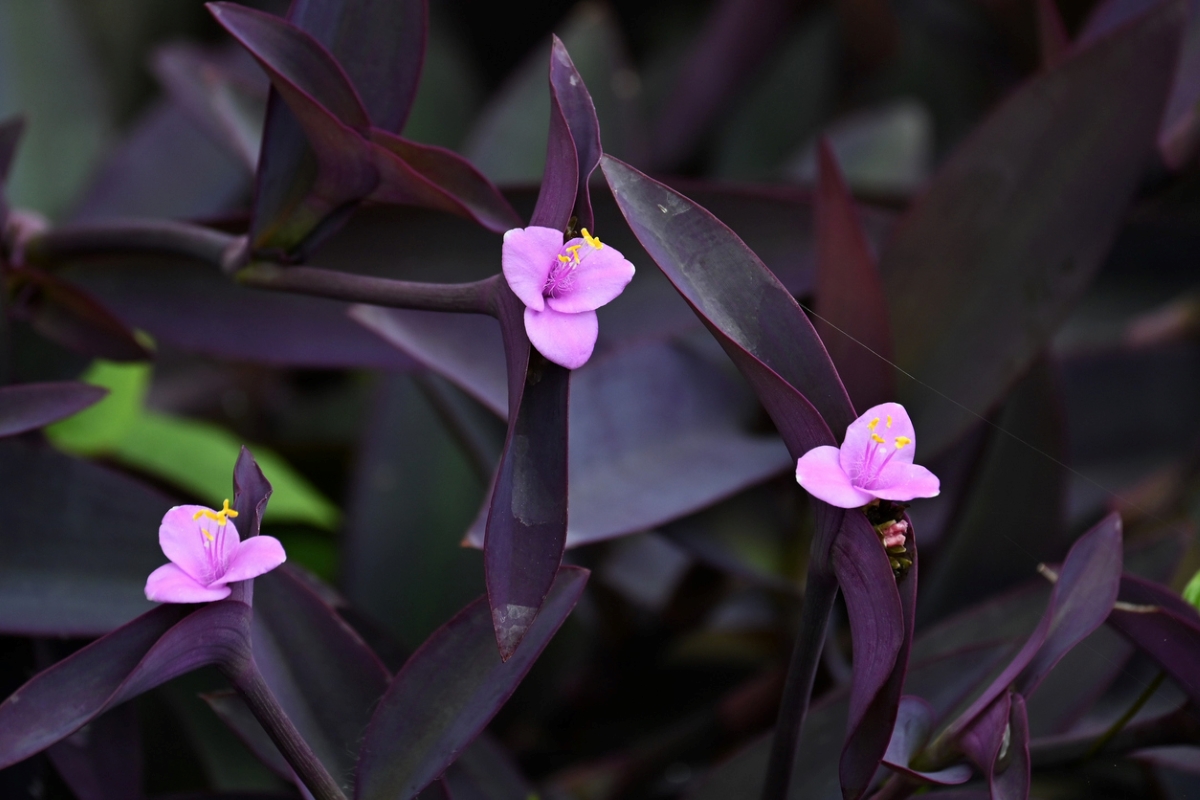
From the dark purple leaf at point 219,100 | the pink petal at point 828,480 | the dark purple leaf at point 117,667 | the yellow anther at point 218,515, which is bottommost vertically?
the dark purple leaf at point 117,667

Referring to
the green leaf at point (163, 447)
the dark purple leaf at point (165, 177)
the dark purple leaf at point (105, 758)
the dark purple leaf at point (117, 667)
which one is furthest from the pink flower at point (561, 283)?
the dark purple leaf at point (165, 177)

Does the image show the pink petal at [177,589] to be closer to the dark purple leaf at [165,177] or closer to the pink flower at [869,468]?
the pink flower at [869,468]

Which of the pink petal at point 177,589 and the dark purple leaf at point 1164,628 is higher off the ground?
the pink petal at point 177,589

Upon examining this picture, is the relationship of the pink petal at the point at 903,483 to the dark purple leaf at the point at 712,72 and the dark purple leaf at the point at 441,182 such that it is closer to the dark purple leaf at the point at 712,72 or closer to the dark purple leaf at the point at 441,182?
the dark purple leaf at the point at 441,182

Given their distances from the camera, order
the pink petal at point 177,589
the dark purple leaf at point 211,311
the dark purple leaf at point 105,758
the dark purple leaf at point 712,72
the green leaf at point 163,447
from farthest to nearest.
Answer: the dark purple leaf at point 712,72 < the green leaf at point 163,447 < the dark purple leaf at point 211,311 < the dark purple leaf at point 105,758 < the pink petal at point 177,589

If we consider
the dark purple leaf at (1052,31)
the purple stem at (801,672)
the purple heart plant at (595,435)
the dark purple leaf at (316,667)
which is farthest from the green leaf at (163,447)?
the dark purple leaf at (1052,31)

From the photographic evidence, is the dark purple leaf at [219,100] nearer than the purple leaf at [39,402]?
No

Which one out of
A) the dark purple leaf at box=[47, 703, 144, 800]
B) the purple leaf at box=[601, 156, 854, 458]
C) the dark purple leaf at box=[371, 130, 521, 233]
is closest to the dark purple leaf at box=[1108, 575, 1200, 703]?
the purple leaf at box=[601, 156, 854, 458]

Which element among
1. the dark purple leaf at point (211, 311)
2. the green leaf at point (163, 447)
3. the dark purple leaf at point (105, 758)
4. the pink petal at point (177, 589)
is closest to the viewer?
the pink petal at point (177, 589)
